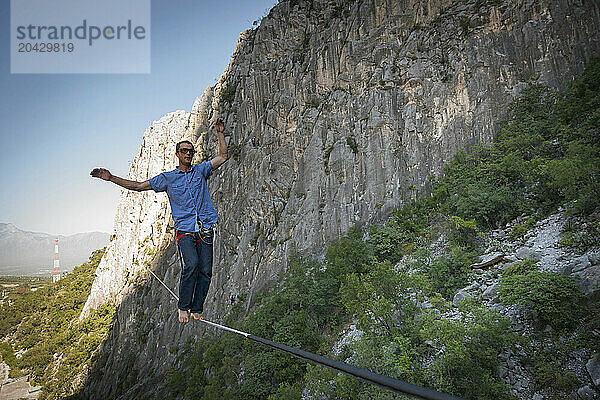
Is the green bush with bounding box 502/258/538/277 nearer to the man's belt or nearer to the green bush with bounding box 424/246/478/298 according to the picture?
the green bush with bounding box 424/246/478/298

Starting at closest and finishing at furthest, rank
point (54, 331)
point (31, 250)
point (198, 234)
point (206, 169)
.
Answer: point (198, 234) → point (206, 169) → point (54, 331) → point (31, 250)

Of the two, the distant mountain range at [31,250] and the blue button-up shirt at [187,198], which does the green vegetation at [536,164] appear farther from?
the distant mountain range at [31,250]

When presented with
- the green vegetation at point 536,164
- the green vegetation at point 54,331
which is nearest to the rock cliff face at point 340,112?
the green vegetation at point 536,164

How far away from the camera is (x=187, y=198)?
12.0 feet

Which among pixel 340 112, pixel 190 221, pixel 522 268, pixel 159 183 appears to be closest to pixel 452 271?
pixel 522 268

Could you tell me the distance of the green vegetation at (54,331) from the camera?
4850 cm

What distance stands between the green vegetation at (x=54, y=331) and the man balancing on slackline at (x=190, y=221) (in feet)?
184

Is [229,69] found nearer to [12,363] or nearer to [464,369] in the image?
[464,369]

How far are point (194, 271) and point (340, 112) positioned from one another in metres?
25.8

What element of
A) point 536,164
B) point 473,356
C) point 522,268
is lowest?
point 473,356

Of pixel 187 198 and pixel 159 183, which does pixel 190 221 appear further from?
pixel 159 183

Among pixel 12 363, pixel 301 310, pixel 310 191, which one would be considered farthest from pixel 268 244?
pixel 12 363

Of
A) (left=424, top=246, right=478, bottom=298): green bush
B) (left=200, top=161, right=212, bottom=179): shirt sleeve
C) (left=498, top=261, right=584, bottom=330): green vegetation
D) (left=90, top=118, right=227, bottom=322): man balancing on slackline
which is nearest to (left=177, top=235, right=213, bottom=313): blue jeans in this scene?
(left=90, top=118, right=227, bottom=322): man balancing on slackline

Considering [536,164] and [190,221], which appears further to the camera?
[536,164]
